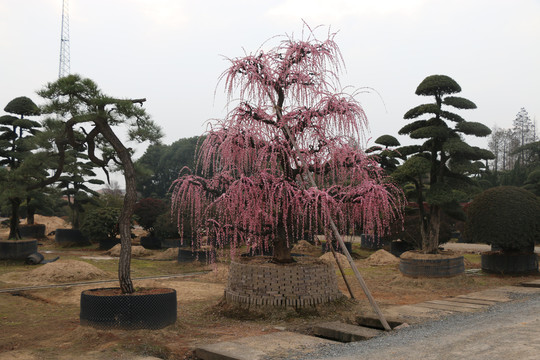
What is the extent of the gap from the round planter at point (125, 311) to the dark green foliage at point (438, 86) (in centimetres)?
1285

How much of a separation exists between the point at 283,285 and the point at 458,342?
358cm

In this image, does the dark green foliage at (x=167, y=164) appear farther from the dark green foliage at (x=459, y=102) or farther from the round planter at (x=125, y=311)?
the round planter at (x=125, y=311)

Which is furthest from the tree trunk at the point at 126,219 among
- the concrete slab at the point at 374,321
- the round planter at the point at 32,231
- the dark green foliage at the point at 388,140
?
the round planter at the point at 32,231

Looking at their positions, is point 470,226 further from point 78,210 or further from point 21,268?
point 78,210

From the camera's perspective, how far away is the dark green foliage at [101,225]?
25984mm

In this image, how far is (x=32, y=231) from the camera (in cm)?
3152

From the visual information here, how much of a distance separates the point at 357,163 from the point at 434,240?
8576mm

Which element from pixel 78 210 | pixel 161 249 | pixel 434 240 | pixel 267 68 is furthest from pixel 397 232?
pixel 78 210

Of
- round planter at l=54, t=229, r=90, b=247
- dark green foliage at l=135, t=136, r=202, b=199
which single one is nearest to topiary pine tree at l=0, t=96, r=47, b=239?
round planter at l=54, t=229, r=90, b=247

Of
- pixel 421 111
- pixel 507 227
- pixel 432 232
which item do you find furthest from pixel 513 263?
pixel 421 111

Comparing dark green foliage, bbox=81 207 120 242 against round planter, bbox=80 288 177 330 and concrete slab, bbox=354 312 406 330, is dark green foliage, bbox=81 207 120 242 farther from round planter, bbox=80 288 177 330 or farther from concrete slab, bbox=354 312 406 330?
concrete slab, bbox=354 312 406 330

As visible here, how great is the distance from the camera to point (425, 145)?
57.3ft

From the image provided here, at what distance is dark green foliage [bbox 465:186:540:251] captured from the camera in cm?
1509

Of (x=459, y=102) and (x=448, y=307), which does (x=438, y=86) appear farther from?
(x=448, y=307)
